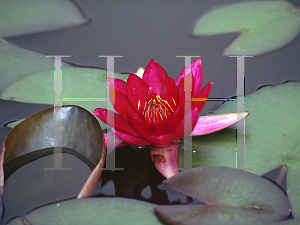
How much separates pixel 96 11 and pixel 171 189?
146 cm

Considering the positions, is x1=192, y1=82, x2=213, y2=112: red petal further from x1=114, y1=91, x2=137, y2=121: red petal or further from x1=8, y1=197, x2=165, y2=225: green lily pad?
x1=8, y1=197, x2=165, y2=225: green lily pad

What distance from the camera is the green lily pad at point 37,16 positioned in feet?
5.70

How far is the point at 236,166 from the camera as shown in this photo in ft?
3.10

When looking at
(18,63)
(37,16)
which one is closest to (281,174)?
(18,63)

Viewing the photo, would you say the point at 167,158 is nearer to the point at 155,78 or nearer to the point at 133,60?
the point at 155,78

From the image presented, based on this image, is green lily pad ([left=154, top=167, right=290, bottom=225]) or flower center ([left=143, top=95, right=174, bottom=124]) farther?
flower center ([left=143, top=95, right=174, bottom=124])

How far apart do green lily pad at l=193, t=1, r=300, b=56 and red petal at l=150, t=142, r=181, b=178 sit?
81 centimetres

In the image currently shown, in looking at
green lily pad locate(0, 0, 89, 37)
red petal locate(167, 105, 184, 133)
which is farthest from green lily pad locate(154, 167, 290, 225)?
green lily pad locate(0, 0, 89, 37)

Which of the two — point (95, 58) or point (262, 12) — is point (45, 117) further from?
point (262, 12)

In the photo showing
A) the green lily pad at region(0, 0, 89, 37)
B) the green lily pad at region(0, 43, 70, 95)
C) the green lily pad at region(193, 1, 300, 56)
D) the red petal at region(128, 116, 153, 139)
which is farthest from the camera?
the green lily pad at region(0, 0, 89, 37)

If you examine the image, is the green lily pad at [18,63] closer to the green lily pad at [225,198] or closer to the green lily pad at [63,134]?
the green lily pad at [63,134]

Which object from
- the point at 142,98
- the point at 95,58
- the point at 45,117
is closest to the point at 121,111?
the point at 142,98

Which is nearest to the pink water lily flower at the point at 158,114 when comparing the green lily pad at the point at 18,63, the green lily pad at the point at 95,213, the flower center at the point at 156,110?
the flower center at the point at 156,110

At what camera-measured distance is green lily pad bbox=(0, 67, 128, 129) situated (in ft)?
4.12
